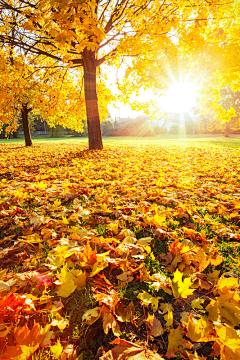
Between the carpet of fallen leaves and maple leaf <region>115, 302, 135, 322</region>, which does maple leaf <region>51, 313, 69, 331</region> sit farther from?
maple leaf <region>115, 302, 135, 322</region>

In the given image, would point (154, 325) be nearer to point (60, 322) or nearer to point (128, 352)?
point (128, 352)

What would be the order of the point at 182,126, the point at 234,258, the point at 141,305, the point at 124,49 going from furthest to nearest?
the point at 182,126 → the point at 124,49 → the point at 234,258 → the point at 141,305

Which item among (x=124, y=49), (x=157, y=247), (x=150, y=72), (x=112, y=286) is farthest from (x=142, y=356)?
(x=150, y=72)

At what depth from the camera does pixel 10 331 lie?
1.04m

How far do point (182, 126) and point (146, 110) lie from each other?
100ft

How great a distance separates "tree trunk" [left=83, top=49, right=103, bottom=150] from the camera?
8.22 m

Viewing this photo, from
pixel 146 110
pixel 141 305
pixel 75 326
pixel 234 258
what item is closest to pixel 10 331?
pixel 75 326

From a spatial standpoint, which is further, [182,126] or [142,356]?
[182,126]

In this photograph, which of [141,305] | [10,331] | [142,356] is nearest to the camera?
[142,356]

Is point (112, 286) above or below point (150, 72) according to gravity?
below

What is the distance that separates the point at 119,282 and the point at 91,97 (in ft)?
28.1

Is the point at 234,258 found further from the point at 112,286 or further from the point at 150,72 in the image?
the point at 150,72

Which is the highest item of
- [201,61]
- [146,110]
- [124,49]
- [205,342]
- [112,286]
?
[201,61]

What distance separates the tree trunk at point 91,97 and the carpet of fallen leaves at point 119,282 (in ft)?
21.8
